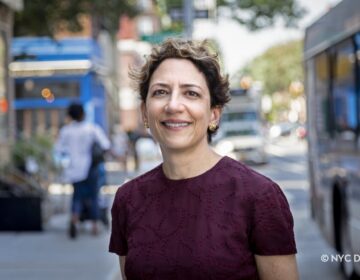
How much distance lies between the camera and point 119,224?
350 centimetres

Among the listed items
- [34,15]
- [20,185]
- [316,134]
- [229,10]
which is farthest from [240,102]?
[316,134]

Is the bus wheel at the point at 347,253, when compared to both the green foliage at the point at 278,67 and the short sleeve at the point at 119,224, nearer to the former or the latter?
the short sleeve at the point at 119,224

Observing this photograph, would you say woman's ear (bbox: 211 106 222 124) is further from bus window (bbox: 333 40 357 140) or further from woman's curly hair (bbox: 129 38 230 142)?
bus window (bbox: 333 40 357 140)

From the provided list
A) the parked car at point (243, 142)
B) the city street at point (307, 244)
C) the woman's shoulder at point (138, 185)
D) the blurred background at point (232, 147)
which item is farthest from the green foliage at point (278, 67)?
the woman's shoulder at point (138, 185)

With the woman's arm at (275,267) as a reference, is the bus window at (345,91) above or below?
above

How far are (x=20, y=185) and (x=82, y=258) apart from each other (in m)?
3.91

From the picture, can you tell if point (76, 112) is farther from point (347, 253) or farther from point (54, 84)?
point (54, 84)

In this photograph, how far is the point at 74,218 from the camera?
12906 millimetres

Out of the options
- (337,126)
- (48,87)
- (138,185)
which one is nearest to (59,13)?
(337,126)

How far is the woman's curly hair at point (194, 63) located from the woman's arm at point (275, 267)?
1.92 feet

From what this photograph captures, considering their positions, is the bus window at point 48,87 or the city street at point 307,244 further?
the bus window at point 48,87

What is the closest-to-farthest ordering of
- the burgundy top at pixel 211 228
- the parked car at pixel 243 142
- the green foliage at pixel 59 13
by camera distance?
1. the burgundy top at pixel 211 228
2. the green foliage at pixel 59 13
3. the parked car at pixel 243 142

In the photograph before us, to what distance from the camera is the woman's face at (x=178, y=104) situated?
3.29 m

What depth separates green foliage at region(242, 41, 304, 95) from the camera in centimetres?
10519
